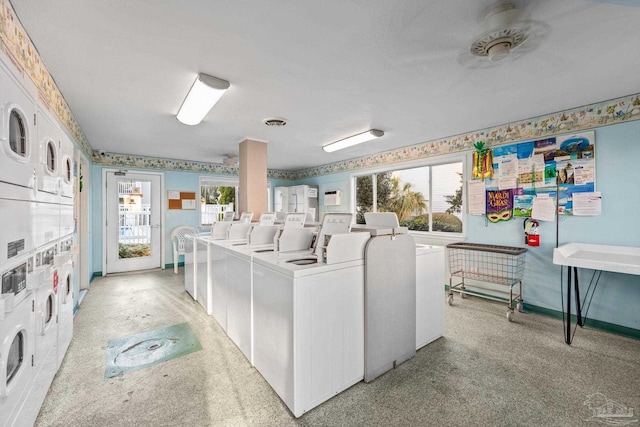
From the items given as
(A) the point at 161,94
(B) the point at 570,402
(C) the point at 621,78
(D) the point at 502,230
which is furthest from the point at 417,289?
(A) the point at 161,94

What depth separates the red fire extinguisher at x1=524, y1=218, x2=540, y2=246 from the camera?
3.30 meters

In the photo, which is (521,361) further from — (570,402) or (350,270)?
(350,270)

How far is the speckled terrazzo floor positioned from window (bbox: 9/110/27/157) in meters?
1.61

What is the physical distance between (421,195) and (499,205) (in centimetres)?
134

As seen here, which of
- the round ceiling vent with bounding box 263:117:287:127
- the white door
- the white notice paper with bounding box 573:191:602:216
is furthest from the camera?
the white door

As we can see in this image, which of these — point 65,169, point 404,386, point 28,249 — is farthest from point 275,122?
point 404,386

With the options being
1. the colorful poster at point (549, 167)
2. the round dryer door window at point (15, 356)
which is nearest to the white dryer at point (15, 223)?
the round dryer door window at point (15, 356)

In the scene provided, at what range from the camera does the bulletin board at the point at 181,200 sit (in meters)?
5.83

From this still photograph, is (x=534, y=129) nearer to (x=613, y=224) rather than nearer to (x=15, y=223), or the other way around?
(x=613, y=224)

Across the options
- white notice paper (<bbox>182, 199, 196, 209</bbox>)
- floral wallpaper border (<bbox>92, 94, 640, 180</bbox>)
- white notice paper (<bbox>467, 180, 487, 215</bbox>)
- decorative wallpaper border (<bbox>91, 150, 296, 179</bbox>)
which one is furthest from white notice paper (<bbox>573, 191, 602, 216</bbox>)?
white notice paper (<bbox>182, 199, 196, 209</bbox>)

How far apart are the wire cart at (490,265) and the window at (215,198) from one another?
17.2 feet

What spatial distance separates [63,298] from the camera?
6.99ft

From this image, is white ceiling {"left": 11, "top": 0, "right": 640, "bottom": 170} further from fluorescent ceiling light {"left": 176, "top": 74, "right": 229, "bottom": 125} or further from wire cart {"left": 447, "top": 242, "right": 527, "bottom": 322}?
wire cart {"left": 447, "top": 242, "right": 527, "bottom": 322}

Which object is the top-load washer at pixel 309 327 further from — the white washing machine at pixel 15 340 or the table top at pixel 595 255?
the table top at pixel 595 255
